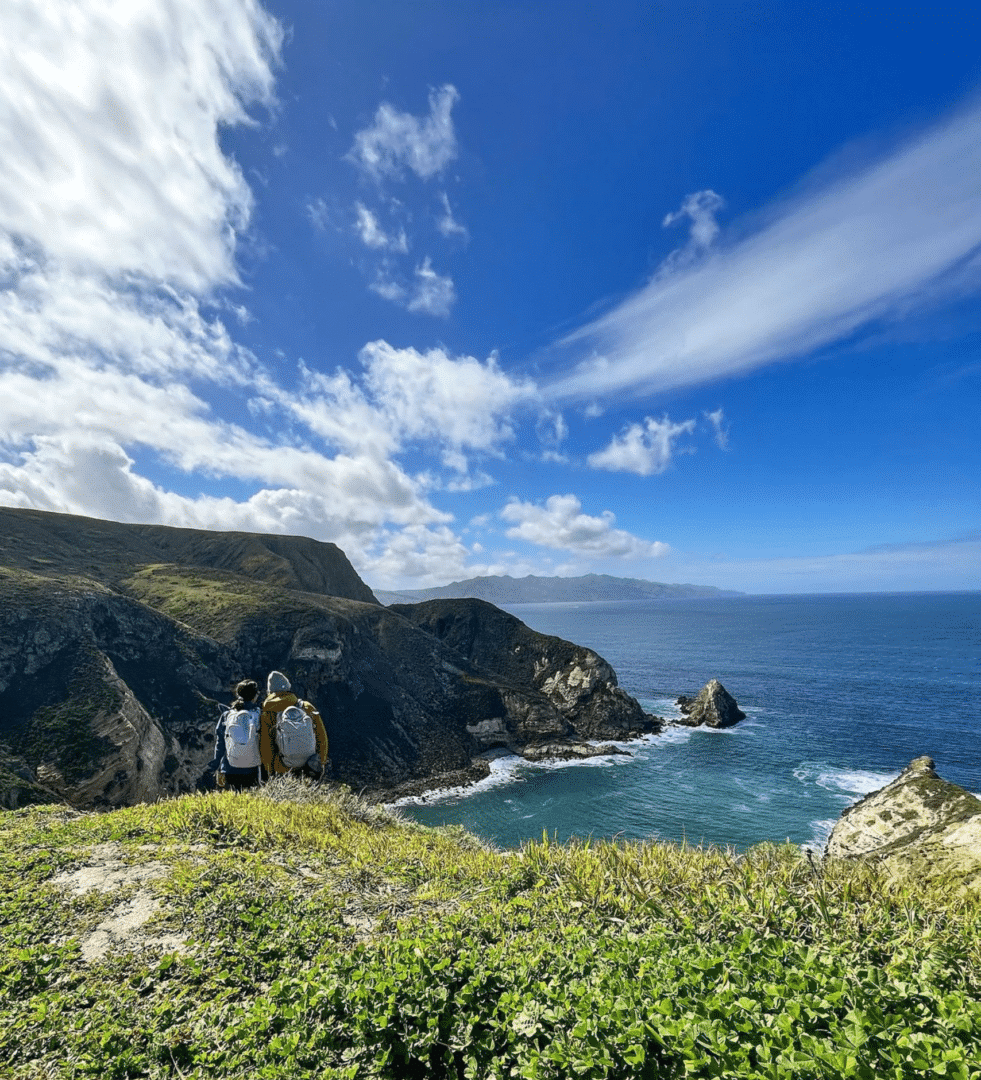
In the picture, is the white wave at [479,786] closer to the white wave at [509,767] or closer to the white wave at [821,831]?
the white wave at [509,767]

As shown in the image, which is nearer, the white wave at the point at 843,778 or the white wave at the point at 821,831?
the white wave at the point at 821,831

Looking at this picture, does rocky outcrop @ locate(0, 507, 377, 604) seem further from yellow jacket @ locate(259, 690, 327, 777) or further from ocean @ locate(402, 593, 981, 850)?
yellow jacket @ locate(259, 690, 327, 777)

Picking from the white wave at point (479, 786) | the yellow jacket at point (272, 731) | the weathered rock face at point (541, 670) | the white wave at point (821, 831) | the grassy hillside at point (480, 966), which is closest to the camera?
the grassy hillside at point (480, 966)

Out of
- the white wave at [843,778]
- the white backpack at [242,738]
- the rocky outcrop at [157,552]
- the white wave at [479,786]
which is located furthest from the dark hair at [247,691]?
the rocky outcrop at [157,552]

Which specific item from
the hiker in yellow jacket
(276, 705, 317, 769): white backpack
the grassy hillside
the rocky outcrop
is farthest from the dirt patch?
the rocky outcrop

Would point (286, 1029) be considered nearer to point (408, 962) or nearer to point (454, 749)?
point (408, 962)

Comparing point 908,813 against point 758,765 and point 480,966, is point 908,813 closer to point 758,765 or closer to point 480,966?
point 480,966
